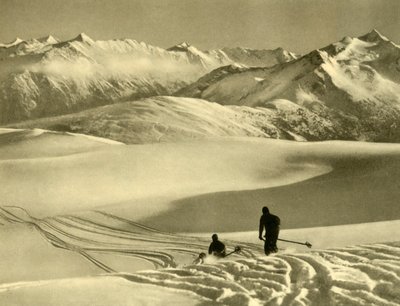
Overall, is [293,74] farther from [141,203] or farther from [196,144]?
[141,203]

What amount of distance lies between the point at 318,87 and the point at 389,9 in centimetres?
788

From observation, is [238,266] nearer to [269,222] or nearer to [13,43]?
[269,222]

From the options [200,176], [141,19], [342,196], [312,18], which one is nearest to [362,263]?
[342,196]

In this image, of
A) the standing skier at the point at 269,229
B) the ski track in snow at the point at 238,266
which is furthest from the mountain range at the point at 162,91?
the standing skier at the point at 269,229

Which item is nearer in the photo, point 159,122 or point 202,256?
point 202,256

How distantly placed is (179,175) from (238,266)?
2411mm

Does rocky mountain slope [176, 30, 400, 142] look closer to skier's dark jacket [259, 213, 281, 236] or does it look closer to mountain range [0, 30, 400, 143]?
mountain range [0, 30, 400, 143]

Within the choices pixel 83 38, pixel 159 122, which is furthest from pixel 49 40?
pixel 159 122

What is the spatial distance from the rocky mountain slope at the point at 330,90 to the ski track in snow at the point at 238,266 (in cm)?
371

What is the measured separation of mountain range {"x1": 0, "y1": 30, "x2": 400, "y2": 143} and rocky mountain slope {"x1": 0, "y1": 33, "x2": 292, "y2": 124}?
0.9 inches

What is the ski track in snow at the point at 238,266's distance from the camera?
862 cm

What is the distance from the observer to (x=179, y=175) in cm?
1123

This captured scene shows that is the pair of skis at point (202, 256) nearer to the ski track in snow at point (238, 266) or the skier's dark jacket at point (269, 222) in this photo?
the ski track in snow at point (238, 266)

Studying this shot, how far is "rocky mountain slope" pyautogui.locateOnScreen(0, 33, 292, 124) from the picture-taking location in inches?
465
